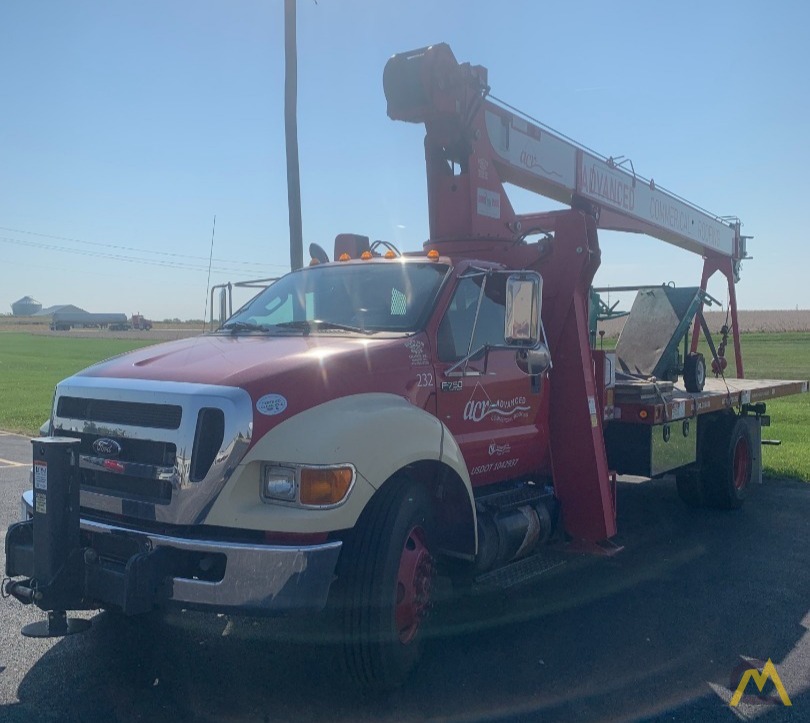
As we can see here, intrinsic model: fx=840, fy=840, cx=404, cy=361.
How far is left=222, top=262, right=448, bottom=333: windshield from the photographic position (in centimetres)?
496

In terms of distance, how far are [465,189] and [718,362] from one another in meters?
5.53

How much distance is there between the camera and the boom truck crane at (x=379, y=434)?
3695 millimetres

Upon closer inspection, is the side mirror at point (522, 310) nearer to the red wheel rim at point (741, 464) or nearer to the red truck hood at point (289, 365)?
the red truck hood at point (289, 365)

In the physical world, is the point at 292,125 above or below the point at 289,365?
above

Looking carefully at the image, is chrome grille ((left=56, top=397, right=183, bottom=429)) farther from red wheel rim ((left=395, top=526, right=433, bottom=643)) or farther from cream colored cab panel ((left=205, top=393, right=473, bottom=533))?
red wheel rim ((left=395, top=526, right=433, bottom=643))

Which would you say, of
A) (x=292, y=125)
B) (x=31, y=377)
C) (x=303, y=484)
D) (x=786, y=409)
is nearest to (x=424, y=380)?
(x=303, y=484)

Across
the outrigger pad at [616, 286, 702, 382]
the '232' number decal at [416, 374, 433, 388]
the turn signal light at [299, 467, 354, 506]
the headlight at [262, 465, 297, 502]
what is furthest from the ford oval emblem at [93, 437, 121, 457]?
the outrigger pad at [616, 286, 702, 382]

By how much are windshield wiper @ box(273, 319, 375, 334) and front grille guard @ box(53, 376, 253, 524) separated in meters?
1.18

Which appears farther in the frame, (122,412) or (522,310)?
(522,310)

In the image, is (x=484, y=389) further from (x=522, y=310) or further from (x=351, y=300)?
(x=351, y=300)

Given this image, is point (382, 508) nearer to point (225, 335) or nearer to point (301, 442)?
point (301, 442)

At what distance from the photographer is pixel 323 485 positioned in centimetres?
372

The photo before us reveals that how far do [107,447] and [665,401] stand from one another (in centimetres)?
470

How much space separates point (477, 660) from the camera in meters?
4.66
